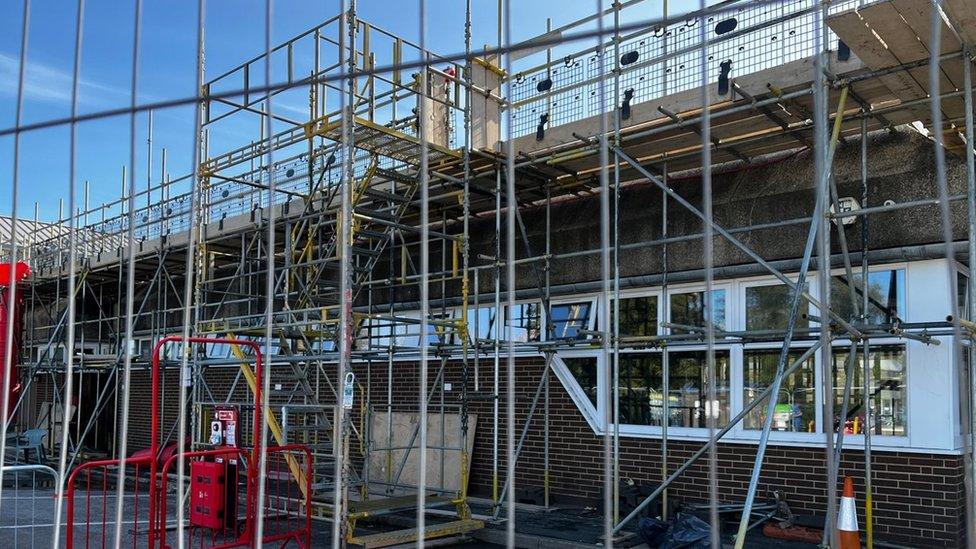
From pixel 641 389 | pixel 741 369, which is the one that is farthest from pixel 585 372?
pixel 741 369

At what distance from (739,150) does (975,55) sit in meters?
3.10

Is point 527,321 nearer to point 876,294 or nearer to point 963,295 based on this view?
point 876,294

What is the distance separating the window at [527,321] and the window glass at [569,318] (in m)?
0.25

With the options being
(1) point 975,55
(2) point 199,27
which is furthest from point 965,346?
(2) point 199,27

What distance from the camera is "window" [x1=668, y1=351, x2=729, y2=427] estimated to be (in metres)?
9.64

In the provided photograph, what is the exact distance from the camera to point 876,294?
8.56 m

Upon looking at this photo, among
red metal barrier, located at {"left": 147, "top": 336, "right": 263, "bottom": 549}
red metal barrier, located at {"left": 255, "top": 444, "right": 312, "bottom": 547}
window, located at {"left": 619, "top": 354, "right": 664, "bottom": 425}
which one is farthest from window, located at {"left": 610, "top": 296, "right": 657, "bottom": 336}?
red metal barrier, located at {"left": 147, "top": 336, "right": 263, "bottom": 549}

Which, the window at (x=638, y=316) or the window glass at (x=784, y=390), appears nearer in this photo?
the window glass at (x=784, y=390)

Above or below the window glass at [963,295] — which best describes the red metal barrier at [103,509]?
below

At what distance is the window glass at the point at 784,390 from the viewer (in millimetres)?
8938

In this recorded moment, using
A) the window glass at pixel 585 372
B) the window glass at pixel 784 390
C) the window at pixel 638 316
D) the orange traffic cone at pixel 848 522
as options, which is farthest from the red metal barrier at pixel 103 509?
the window glass at pixel 784 390

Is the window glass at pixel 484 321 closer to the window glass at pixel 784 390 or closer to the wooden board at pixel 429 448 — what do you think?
the wooden board at pixel 429 448

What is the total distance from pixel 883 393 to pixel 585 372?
3.50 m

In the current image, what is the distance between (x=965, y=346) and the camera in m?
8.27
